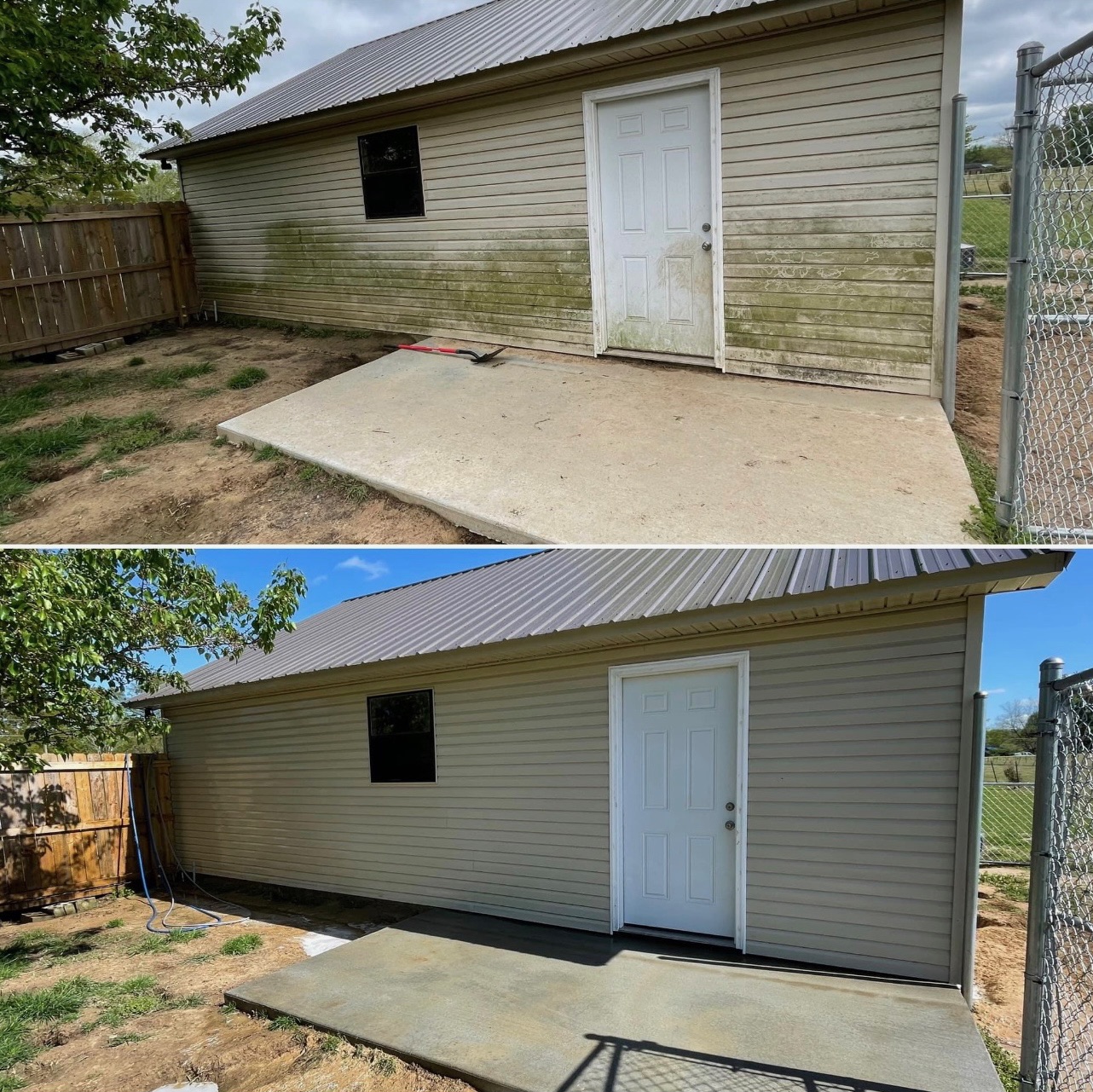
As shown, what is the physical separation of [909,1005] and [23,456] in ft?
25.0

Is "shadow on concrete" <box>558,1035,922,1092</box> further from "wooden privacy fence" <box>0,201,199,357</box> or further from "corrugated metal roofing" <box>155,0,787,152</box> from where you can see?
"wooden privacy fence" <box>0,201,199,357</box>

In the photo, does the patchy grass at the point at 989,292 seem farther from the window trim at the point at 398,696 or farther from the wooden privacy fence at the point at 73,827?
the wooden privacy fence at the point at 73,827

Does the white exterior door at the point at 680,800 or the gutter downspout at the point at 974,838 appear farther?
the white exterior door at the point at 680,800

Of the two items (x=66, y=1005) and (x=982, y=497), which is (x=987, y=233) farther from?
(x=66, y=1005)

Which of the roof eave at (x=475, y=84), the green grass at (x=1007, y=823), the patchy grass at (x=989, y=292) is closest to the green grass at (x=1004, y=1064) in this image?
the green grass at (x=1007, y=823)

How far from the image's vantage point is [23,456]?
693 cm

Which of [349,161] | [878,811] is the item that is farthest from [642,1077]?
[349,161]

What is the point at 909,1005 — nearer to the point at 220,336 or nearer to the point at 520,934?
the point at 520,934

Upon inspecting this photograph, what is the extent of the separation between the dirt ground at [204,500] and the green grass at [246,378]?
206 millimetres

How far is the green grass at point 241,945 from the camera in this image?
18.9 ft

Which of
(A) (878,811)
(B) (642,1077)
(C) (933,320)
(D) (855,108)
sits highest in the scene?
(D) (855,108)

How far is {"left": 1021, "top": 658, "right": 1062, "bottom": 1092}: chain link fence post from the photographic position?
9.27 ft

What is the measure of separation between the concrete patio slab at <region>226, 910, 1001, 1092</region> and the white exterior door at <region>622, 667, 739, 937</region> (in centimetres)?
25

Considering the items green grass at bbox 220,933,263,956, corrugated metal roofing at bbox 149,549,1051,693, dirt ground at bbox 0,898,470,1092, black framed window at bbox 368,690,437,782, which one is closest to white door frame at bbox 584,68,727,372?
corrugated metal roofing at bbox 149,549,1051,693
